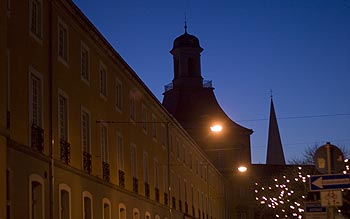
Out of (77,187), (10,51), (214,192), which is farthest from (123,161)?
(214,192)

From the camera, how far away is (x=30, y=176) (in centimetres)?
2453

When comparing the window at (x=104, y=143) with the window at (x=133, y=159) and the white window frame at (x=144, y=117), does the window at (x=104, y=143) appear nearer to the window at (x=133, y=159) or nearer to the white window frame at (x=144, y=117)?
the window at (x=133, y=159)

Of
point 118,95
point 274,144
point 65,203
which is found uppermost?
point 274,144

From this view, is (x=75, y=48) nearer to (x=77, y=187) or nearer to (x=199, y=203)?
(x=77, y=187)

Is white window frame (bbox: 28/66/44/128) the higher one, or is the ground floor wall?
white window frame (bbox: 28/66/44/128)

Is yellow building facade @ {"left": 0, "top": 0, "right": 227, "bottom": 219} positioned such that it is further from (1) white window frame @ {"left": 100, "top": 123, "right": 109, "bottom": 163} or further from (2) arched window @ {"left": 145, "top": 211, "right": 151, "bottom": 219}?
(2) arched window @ {"left": 145, "top": 211, "right": 151, "bottom": 219}

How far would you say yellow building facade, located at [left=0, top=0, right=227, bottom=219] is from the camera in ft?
77.5

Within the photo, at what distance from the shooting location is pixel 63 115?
95.1 feet

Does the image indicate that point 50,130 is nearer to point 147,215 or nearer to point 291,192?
point 147,215

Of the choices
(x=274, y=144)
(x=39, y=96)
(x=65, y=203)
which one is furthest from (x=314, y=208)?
(x=274, y=144)

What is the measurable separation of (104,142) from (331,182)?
17457 millimetres

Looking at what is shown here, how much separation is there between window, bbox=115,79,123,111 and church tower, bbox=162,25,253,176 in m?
55.5

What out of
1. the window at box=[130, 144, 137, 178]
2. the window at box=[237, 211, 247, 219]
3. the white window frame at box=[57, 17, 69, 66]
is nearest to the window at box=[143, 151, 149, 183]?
the window at box=[130, 144, 137, 178]

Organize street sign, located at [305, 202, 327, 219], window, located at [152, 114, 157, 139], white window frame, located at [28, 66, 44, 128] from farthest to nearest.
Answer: window, located at [152, 114, 157, 139]
white window frame, located at [28, 66, 44, 128]
street sign, located at [305, 202, 327, 219]
